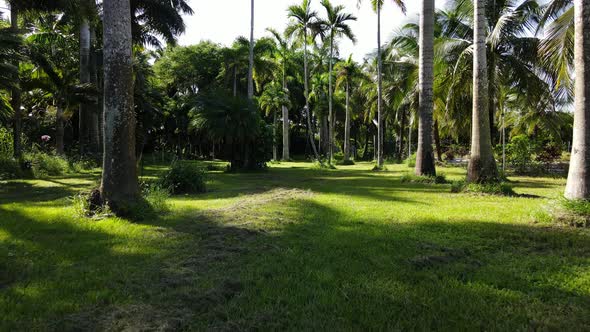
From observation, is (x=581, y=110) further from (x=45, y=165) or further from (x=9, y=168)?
(x=45, y=165)

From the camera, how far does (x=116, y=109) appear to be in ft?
22.1

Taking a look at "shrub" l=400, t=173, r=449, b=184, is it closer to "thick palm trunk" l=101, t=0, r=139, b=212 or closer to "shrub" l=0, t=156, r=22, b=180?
"thick palm trunk" l=101, t=0, r=139, b=212

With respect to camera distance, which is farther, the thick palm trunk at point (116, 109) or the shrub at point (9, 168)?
the shrub at point (9, 168)

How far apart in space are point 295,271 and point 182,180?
24.6 feet

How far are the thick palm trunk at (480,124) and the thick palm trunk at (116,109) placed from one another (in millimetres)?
8350

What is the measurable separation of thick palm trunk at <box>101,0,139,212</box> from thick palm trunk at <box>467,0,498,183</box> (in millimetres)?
8350

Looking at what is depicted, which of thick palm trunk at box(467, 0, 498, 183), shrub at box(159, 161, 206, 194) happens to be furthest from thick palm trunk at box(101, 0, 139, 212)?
thick palm trunk at box(467, 0, 498, 183)

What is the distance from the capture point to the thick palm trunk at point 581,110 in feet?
20.5

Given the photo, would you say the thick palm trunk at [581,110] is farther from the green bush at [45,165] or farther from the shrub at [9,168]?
the green bush at [45,165]

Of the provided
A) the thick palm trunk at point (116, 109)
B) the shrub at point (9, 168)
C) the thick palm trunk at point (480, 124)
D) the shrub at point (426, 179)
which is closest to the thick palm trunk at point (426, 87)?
the shrub at point (426, 179)

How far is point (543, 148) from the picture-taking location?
16969mm

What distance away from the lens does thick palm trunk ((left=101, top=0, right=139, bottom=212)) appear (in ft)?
22.0

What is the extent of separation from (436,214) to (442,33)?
1529 cm

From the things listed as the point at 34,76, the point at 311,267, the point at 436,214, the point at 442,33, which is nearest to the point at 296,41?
the point at 442,33
